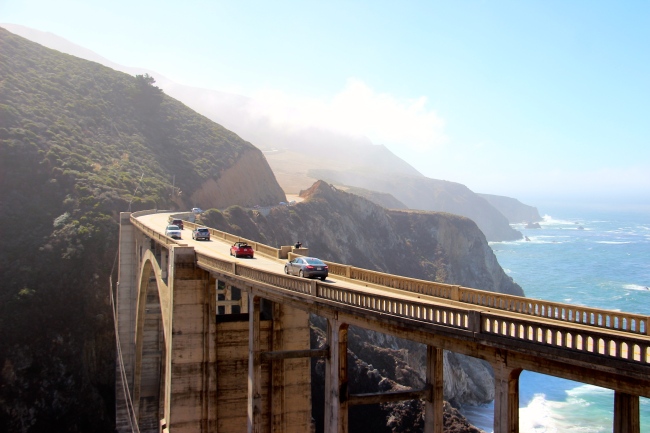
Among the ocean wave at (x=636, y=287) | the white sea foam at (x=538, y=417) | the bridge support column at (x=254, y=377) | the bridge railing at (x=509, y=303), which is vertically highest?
the bridge railing at (x=509, y=303)

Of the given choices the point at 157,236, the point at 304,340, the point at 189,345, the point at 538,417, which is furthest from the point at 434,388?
the point at 538,417

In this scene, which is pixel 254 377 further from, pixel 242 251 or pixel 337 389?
pixel 242 251

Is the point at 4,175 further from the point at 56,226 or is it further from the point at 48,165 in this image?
the point at 56,226

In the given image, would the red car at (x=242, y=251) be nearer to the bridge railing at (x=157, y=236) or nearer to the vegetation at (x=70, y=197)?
the bridge railing at (x=157, y=236)

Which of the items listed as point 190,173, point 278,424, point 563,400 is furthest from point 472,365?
point 278,424

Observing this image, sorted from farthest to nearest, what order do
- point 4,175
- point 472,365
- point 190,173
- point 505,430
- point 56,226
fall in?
point 190,173
point 472,365
point 4,175
point 56,226
point 505,430

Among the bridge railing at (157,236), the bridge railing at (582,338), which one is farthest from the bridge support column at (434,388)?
the bridge railing at (157,236)

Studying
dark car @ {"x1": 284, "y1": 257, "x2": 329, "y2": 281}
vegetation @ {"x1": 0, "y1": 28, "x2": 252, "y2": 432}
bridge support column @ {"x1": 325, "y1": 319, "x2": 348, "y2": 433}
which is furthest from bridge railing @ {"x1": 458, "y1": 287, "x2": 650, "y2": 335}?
vegetation @ {"x1": 0, "y1": 28, "x2": 252, "y2": 432}
